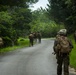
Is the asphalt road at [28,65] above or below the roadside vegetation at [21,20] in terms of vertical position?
below

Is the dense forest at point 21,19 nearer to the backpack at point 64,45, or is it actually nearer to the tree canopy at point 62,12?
the tree canopy at point 62,12

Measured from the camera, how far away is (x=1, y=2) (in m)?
28.8

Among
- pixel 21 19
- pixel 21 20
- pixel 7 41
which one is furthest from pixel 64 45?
pixel 21 20

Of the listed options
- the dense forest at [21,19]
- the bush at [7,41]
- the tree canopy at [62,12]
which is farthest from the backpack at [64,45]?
the tree canopy at [62,12]

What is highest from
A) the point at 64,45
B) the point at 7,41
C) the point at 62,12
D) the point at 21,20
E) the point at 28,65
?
the point at 62,12

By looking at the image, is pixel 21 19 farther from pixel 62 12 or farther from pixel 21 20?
pixel 62 12

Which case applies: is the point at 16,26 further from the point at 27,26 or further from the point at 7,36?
the point at 7,36

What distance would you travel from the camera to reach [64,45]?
39.0 feet

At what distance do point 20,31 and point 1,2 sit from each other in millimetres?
27294

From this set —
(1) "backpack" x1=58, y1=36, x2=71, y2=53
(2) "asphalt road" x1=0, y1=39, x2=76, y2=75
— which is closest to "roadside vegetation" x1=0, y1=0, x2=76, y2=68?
(2) "asphalt road" x1=0, y1=39, x2=76, y2=75

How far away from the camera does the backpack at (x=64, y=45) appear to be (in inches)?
465

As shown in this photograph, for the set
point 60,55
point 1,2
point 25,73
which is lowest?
point 25,73

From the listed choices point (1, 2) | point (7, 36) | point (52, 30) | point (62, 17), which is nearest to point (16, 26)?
point (62, 17)

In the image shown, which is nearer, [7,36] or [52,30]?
[7,36]
